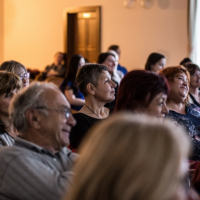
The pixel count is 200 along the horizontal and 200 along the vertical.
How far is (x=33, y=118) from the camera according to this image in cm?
159

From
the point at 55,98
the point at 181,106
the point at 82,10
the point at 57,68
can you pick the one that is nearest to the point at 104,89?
the point at 181,106

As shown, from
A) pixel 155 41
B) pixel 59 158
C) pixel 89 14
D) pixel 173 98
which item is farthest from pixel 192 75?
pixel 89 14

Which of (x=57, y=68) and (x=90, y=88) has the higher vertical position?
(x=90, y=88)

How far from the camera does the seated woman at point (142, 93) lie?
215 centimetres

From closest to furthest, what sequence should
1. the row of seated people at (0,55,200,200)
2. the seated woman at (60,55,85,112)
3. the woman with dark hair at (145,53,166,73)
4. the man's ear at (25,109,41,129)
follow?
the row of seated people at (0,55,200,200)
the man's ear at (25,109,41,129)
the seated woman at (60,55,85,112)
the woman with dark hair at (145,53,166,73)

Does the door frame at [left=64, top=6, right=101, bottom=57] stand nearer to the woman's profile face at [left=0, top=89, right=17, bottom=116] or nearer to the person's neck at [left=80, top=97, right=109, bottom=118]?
the person's neck at [left=80, top=97, right=109, bottom=118]

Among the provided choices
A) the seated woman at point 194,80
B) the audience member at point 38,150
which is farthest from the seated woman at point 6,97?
the seated woman at point 194,80

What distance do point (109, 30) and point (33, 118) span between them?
6.73m

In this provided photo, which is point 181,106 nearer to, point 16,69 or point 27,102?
point 16,69

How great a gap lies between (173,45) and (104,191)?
688 centimetres

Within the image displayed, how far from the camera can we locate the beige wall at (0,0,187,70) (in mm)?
7430

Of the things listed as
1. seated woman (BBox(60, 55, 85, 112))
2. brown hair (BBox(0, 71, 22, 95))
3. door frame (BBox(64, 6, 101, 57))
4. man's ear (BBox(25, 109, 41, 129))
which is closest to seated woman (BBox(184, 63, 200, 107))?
seated woman (BBox(60, 55, 85, 112))

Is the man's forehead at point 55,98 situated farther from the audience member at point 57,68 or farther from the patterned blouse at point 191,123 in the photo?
the audience member at point 57,68

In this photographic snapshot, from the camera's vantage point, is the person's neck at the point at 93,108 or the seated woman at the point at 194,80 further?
the seated woman at the point at 194,80
